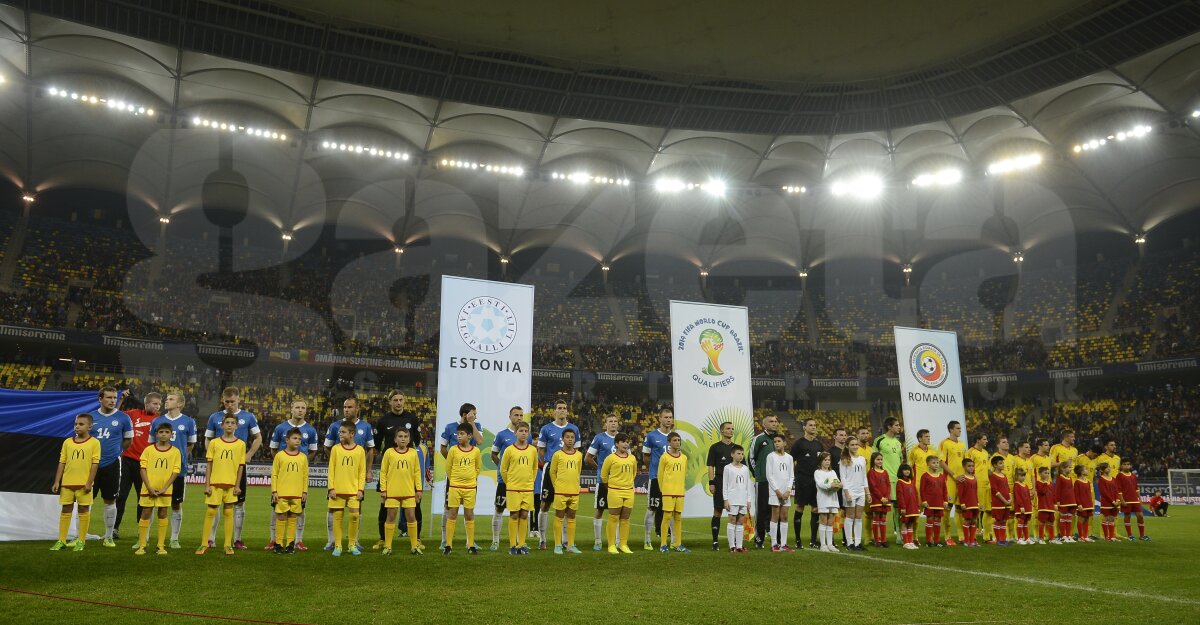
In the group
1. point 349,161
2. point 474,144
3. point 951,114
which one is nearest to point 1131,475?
point 951,114

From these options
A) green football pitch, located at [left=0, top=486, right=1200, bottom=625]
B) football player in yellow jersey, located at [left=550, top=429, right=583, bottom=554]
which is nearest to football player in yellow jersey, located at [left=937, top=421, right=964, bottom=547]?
green football pitch, located at [left=0, top=486, right=1200, bottom=625]

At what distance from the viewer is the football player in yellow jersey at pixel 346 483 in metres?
10.4

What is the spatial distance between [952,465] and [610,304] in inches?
1303

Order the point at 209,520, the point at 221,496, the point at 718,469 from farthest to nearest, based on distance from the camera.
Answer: the point at 718,469
the point at 221,496
the point at 209,520

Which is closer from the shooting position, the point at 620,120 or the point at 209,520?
the point at 209,520

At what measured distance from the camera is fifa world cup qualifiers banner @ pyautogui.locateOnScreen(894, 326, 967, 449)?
16.1 m

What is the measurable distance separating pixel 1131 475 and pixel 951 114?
17.6 m

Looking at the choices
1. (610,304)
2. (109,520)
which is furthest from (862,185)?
(109,520)

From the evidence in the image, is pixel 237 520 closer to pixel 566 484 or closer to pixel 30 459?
pixel 30 459

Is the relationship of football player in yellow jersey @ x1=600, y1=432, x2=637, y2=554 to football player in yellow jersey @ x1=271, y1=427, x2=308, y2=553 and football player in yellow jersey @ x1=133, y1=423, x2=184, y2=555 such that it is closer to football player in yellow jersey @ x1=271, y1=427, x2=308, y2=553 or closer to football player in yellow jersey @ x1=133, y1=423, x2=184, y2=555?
football player in yellow jersey @ x1=271, y1=427, x2=308, y2=553

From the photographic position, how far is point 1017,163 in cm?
3197

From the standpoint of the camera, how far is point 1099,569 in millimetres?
10242

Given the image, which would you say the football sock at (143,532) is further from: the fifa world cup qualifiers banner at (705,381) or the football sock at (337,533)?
the fifa world cup qualifiers banner at (705,381)

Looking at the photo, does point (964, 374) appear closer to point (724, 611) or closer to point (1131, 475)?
point (1131, 475)
